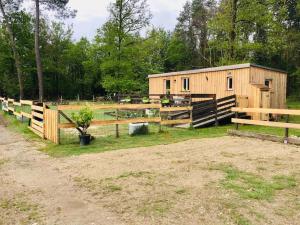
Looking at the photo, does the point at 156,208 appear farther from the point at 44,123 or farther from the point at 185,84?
the point at 185,84

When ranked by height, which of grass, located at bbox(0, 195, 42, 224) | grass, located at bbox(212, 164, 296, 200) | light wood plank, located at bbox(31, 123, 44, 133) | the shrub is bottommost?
grass, located at bbox(0, 195, 42, 224)

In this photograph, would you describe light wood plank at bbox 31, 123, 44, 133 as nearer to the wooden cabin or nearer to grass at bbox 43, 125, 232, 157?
grass at bbox 43, 125, 232, 157

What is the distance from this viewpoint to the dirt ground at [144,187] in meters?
3.70

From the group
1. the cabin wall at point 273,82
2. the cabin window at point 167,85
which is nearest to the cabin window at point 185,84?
the cabin window at point 167,85

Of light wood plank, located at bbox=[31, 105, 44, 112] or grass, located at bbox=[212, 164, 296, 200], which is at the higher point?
light wood plank, located at bbox=[31, 105, 44, 112]

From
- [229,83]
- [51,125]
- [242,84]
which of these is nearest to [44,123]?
[51,125]

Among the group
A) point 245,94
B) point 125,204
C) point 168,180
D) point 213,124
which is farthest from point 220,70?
point 125,204

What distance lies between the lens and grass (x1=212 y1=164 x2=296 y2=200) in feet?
14.5

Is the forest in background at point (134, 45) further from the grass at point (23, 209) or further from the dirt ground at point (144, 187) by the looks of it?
the grass at point (23, 209)

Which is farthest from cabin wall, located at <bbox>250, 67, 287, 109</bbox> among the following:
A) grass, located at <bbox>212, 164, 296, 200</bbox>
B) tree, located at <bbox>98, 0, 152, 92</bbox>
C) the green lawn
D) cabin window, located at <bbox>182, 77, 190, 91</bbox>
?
tree, located at <bbox>98, 0, 152, 92</bbox>

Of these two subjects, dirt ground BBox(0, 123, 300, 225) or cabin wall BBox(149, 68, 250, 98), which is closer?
dirt ground BBox(0, 123, 300, 225)

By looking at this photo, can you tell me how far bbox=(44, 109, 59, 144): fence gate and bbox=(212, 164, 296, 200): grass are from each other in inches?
202

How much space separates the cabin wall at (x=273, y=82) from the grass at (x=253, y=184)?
28.5ft

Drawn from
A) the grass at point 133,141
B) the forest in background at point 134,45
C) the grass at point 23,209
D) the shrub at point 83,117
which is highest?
the forest in background at point 134,45
